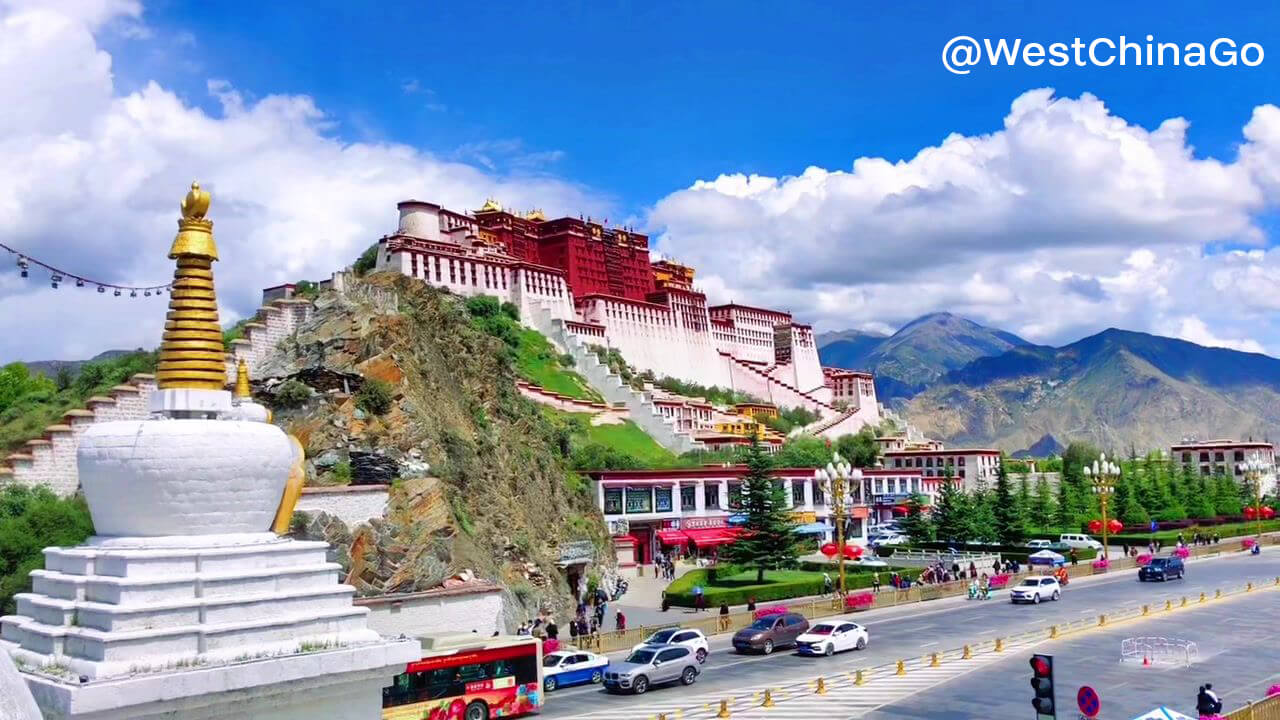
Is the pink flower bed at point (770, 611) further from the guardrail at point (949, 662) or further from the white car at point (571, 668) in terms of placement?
the white car at point (571, 668)

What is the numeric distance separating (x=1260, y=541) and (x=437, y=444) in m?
59.2

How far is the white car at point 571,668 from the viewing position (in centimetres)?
2908

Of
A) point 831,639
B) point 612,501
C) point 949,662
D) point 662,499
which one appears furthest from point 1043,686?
point 662,499

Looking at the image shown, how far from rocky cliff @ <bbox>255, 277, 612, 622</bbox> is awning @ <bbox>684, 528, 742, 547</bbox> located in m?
15.2

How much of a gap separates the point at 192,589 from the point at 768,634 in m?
23.7

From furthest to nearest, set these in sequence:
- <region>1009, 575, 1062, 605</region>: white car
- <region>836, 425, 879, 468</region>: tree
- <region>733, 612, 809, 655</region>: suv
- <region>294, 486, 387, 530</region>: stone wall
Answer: <region>836, 425, 879, 468</region>: tree
<region>1009, 575, 1062, 605</region>: white car
<region>733, 612, 809, 655</region>: suv
<region>294, 486, 387, 530</region>: stone wall

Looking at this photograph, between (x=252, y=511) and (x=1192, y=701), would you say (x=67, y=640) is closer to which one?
(x=252, y=511)

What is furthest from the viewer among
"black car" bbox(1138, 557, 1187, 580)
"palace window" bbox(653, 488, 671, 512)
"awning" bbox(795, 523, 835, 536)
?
"awning" bbox(795, 523, 835, 536)

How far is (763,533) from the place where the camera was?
50.6 m

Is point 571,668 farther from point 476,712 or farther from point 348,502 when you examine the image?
point 348,502

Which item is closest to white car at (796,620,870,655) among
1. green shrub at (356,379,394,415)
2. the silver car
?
the silver car

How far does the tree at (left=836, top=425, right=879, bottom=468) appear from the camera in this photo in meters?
103

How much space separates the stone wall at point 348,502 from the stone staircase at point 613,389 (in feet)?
183

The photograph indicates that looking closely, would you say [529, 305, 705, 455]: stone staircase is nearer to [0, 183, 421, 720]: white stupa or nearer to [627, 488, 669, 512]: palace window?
[627, 488, 669, 512]: palace window
